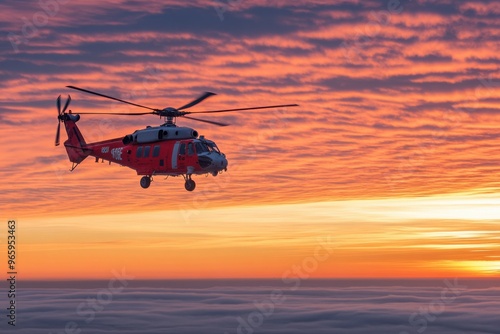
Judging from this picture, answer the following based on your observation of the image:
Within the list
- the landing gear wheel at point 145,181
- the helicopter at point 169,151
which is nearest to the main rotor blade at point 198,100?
the helicopter at point 169,151

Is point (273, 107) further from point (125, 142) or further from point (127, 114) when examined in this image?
point (125, 142)

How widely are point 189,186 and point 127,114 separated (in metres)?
8.28

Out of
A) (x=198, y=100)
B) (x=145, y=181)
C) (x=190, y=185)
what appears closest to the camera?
(x=198, y=100)

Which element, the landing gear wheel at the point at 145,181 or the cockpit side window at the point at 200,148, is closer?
the cockpit side window at the point at 200,148

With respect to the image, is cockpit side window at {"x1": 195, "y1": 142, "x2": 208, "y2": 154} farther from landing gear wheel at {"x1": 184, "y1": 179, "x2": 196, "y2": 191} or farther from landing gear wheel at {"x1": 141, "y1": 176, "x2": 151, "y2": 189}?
landing gear wheel at {"x1": 141, "y1": 176, "x2": 151, "y2": 189}

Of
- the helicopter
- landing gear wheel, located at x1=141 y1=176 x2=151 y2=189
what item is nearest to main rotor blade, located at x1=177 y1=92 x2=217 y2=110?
the helicopter

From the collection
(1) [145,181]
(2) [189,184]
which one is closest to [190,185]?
(2) [189,184]

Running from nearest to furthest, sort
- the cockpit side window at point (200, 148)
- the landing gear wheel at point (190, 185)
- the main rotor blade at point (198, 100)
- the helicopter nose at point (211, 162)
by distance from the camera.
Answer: the main rotor blade at point (198, 100), the helicopter nose at point (211, 162), the cockpit side window at point (200, 148), the landing gear wheel at point (190, 185)

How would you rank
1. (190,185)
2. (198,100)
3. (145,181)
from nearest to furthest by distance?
(198,100) < (190,185) < (145,181)

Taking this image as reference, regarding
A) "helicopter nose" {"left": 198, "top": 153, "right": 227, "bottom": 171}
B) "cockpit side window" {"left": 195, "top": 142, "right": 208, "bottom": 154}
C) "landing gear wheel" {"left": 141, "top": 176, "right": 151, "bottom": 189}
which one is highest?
"cockpit side window" {"left": 195, "top": 142, "right": 208, "bottom": 154}

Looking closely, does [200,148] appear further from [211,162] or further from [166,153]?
[166,153]

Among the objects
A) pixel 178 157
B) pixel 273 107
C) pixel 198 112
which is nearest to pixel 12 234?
pixel 178 157

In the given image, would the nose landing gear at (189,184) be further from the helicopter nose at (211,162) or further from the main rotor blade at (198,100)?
the main rotor blade at (198,100)

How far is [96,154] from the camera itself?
5609 cm
